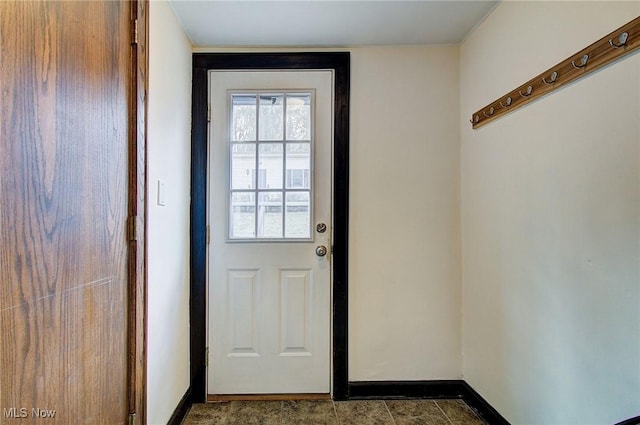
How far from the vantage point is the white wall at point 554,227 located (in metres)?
1.05

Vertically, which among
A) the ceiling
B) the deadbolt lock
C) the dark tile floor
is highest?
the ceiling

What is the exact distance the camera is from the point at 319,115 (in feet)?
6.86

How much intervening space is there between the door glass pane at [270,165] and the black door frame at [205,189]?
1.09 feet

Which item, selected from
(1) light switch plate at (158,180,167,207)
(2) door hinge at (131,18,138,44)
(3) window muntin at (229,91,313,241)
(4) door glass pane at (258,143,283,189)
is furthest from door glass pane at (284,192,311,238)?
(2) door hinge at (131,18,138,44)

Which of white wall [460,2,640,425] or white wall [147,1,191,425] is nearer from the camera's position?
white wall [460,2,640,425]

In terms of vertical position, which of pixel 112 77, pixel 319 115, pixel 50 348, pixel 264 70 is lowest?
pixel 50 348

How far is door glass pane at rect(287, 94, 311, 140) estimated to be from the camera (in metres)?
2.09

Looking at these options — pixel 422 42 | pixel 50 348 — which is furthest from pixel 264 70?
pixel 50 348

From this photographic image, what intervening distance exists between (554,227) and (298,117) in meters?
1.45

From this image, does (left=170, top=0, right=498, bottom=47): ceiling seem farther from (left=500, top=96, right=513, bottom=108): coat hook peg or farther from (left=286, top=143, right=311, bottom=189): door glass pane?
(left=286, top=143, right=311, bottom=189): door glass pane

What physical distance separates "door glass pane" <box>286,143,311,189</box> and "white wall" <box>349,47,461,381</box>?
0.27 m

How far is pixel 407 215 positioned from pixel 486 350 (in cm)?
84

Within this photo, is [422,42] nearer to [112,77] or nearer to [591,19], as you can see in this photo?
[591,19]

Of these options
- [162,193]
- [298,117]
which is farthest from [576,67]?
[162,193]
